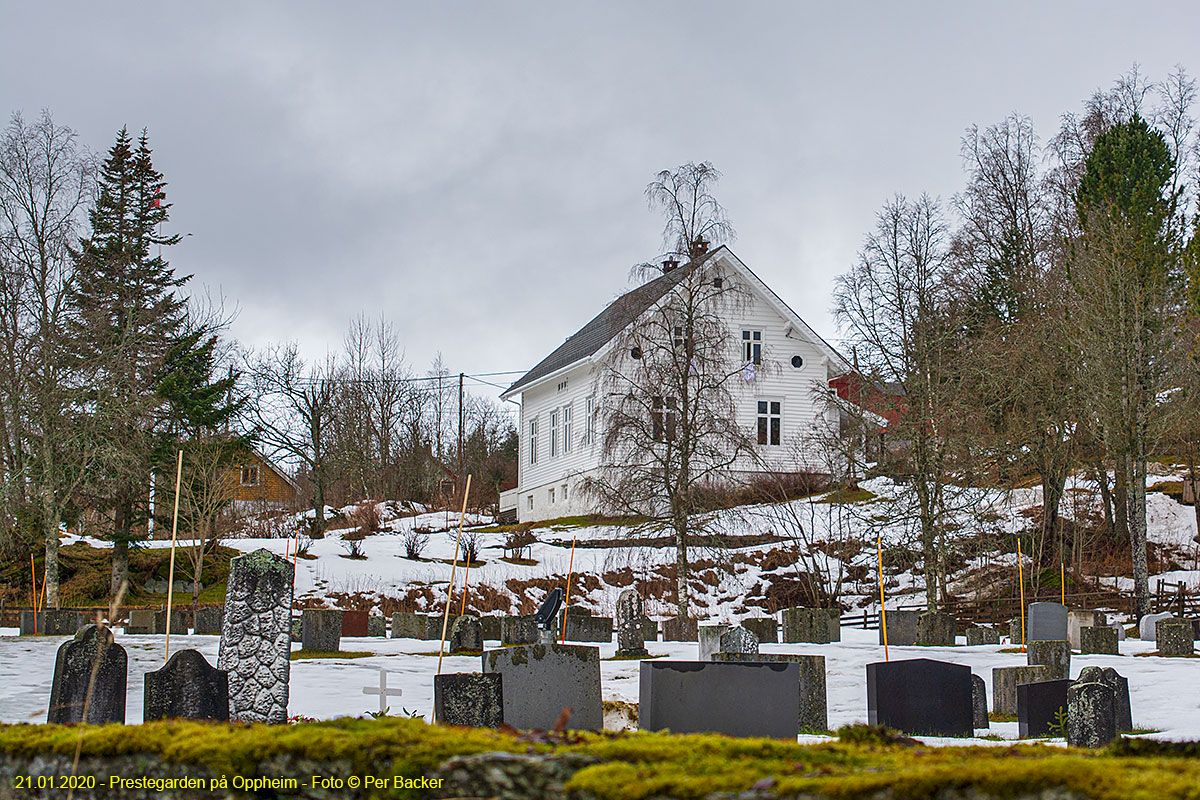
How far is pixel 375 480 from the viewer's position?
173 ft

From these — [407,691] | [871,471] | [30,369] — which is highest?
[30,369]

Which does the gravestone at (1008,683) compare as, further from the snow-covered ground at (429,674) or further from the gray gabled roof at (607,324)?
the gray gabled roof at (607,324)

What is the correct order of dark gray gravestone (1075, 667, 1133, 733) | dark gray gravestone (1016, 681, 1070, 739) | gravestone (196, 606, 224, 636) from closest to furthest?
1. dark gray gravestone (1075, 667, 1133, 733)
2. dark gray gravestone (1016, 681, 1070, 739)
3. gravestone (196, 606, 224, 636)

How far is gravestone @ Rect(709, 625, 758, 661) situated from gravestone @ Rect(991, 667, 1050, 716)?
2.75m

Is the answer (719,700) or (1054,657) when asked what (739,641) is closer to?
(1054,657)

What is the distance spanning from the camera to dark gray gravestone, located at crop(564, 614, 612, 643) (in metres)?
22.6

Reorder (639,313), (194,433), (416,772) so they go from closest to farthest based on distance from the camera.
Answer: (416,772) < (639,313) < (194,433)

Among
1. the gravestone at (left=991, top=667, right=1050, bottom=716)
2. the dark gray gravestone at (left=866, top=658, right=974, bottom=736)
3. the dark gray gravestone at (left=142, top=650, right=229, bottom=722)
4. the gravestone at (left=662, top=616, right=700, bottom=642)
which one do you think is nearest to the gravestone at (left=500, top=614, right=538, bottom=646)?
the gravestone at (left=662, top=616, right=700, bottom=642)

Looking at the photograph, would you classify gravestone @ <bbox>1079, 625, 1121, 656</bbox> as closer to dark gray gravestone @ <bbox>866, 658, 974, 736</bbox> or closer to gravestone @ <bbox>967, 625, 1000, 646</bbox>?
gravestone @ <bbox>967, 625, 1000, 646</bbox>

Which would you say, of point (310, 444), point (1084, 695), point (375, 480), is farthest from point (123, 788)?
point (375, 480)

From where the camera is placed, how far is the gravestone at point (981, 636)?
22.0 m

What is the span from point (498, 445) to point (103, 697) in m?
55.3

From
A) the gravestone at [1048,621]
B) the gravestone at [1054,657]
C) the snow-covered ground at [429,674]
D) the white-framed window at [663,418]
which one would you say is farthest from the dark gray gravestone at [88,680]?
the white-framed window at [663,418]

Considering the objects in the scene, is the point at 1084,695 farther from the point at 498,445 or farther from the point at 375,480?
the point at 498,445
